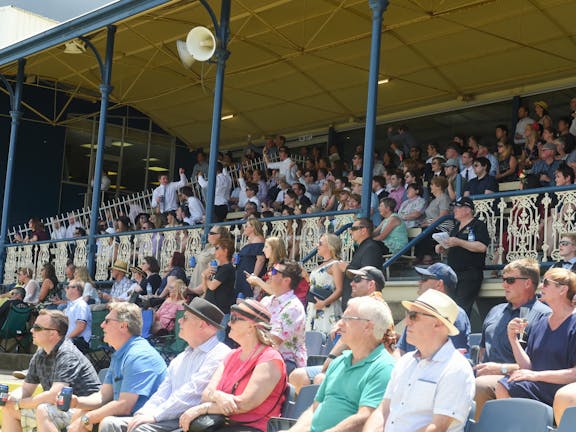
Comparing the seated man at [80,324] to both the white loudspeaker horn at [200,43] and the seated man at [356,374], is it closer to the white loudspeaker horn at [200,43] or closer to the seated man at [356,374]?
the white loudspeaker horn at [200,43]

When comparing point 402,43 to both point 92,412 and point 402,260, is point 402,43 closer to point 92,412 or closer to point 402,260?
point 402,260

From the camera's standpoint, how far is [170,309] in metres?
11.5

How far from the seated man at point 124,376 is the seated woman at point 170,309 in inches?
164

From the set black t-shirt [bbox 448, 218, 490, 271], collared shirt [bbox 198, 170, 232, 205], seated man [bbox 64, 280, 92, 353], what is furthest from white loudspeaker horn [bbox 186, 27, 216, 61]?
black t-shirt [bbox 448, 218, 490, 271]

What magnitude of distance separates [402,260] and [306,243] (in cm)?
141

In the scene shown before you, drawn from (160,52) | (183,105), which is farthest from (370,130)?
(183,105)

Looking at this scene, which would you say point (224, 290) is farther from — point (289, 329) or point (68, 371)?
point (68, 371)

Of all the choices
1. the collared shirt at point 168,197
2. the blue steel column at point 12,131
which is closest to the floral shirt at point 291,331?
the blue steel column at point 12,131

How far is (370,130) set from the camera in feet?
35.0

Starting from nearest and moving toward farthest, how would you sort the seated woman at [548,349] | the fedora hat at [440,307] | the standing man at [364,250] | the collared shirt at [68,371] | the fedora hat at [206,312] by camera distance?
the fedora hat at [440,307] < the seated woman at [548,349] < the fedora hat at [206,312] < the collared shirt at [68,371] < the standing man at [364,250]

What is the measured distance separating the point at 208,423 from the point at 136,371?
1.14 m

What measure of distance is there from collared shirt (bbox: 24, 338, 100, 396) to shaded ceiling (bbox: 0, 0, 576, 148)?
7653 mm

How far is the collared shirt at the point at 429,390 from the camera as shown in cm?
488

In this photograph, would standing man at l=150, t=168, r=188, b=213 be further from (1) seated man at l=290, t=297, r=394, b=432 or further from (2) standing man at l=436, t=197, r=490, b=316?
(1) seated man at l=290, t=297, r=394, b=432
